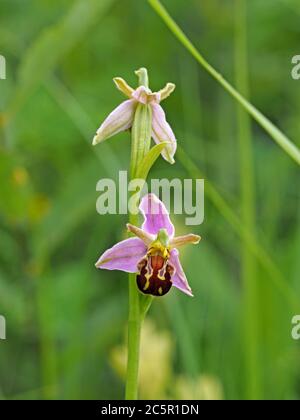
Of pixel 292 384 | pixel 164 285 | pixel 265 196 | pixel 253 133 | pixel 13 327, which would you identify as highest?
pixel 253 133

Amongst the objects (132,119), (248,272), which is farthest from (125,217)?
(132,119)

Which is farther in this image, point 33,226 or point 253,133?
point 253,133

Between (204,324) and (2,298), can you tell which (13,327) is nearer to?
(2,298)

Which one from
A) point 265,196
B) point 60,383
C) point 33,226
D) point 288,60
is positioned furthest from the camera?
point 288,60

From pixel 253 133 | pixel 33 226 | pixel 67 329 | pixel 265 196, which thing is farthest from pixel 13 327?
pixel 253 133

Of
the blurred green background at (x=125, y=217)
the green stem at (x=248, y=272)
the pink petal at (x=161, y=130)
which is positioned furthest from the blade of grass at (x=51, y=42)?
the pink petal at (x=161, y=130)

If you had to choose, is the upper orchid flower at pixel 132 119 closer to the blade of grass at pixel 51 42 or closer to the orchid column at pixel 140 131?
the orchid column at pixel 140 131

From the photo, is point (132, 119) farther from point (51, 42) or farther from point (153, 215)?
point (51, 42)
